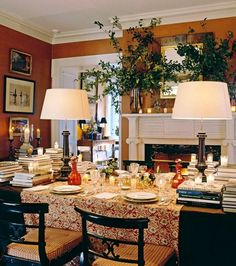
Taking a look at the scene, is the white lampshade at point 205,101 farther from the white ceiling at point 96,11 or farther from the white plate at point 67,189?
the white ceiling at point 96,11

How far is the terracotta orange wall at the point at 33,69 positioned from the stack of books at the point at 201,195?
3.52m

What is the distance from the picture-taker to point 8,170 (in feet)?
8.88

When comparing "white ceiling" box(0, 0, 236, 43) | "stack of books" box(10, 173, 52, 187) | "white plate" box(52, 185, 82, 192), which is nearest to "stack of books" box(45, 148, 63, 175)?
"stack of books" box(10, 173, 52, 187)

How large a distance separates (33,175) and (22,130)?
2762 mm

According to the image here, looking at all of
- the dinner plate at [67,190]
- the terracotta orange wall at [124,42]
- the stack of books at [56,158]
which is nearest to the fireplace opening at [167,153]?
the terracotta orange wall at [124,42]

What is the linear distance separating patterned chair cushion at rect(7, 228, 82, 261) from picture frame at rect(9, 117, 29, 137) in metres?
3.02

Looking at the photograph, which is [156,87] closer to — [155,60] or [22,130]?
[155,60]

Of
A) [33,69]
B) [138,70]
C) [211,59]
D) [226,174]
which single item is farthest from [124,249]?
[33,69]

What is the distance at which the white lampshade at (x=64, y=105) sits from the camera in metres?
2.56

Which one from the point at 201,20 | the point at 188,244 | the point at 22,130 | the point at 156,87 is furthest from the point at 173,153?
the point at 188,244

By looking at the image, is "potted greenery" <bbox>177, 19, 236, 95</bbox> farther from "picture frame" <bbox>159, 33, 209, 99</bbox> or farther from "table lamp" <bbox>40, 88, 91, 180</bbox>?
"table lamp" <bbox>40, 88, 91, 180</bbox>

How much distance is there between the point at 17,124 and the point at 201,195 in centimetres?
376

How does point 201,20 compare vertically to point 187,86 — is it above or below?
above

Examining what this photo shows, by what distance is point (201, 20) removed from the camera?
4.62 metres
